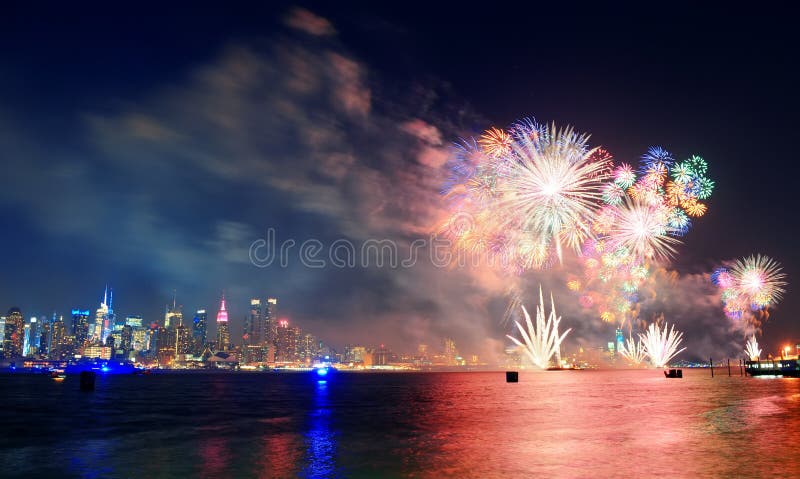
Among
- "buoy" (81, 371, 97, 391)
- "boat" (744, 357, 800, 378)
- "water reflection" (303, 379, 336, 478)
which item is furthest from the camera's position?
"boat" (744, 357, 800, 378)

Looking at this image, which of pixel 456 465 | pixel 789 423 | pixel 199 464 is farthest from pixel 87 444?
pixel 789 423

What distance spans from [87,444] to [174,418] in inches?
564

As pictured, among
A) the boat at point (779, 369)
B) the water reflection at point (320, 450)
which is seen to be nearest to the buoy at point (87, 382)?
the water reflection at point (320, 450)

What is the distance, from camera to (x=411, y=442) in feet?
83.4

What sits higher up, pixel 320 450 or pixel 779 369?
pixel 320 450

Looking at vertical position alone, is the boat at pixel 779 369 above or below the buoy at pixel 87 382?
above

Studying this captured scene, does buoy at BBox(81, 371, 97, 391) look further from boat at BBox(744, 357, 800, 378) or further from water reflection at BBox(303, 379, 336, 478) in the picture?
boat at BBox(744, 357, 800, 378)

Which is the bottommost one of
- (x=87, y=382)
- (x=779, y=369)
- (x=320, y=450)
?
(x=87, y=382)

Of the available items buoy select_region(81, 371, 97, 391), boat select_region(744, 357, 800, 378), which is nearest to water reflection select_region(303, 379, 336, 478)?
buoy select_region(81, 371, 97, 391)

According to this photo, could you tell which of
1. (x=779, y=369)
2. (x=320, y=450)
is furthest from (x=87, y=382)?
(x=779, y=369)

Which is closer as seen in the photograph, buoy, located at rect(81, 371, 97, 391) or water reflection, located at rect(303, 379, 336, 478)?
water reflection, located at rect(303, 379, 336, 478)

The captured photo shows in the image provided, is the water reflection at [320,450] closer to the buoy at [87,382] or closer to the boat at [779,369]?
the buoy at [87,382]

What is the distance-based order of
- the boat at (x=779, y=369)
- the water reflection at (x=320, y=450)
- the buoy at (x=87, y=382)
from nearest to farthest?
1. the water reflection at (x=320, y=450)
2. the buoy at (x=87, y=382)
3. the boat at (x=779, y=369)

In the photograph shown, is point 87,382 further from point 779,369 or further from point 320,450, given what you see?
point 779,369
